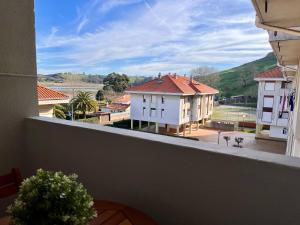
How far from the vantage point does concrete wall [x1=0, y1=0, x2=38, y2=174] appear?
149 centimetres

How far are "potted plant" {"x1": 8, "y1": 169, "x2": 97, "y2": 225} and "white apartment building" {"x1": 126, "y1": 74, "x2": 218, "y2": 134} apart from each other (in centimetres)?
211

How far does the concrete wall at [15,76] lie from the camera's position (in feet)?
4.88

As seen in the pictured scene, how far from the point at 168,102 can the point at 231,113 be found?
163cm

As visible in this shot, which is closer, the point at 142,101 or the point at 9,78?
the point at 9,78

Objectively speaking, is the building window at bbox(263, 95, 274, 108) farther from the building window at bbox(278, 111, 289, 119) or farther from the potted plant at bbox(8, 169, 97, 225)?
the potted plant at bbox(8, 169, 97, 225)

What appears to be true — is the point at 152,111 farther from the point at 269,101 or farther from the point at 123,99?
the point at 269,101

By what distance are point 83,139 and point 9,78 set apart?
0.71 metres

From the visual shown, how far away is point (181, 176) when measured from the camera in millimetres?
961

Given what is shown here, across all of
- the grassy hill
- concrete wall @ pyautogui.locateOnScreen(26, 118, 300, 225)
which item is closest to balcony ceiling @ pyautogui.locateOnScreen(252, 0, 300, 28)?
the grassy hill

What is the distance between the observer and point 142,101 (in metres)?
3.22

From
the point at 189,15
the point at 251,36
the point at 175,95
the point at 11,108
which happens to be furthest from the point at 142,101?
the point at 11,108

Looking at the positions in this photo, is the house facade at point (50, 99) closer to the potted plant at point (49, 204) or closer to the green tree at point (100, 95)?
the green tree at point (100, 95)

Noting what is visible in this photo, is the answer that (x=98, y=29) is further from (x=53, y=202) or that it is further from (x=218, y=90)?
(x=53, y=202)

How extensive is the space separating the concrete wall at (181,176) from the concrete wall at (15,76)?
355 mm
